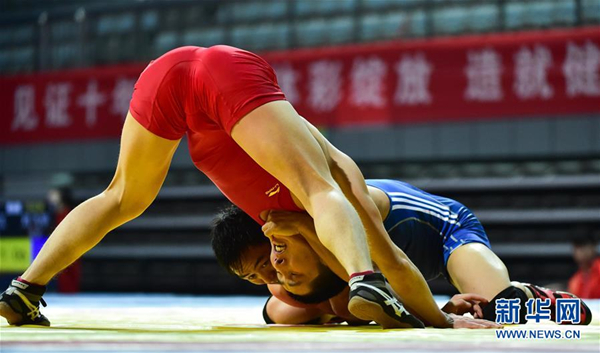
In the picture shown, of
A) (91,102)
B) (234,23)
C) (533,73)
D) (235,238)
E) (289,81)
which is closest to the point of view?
(235,238)

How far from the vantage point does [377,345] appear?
1.70m

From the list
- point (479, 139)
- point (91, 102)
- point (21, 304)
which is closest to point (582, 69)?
point (479, 139)

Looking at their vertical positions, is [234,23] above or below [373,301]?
above

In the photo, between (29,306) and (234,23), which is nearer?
(29,306)

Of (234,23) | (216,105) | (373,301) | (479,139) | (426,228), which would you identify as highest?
(234,23)

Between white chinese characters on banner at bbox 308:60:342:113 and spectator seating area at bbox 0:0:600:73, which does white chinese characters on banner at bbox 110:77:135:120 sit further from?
white chinese characters on banner at bbox 308:60:342:113

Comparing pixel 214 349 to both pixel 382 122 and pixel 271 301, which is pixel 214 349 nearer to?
pixel 271 301

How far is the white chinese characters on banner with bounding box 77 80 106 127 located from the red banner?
0.12 meters

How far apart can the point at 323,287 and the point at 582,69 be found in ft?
15.4

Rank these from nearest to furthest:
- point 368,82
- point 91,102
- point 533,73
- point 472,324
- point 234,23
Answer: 1. point 472,324
2. point 533,73
3. point 368,82
4. point 91,102
5. point 234,23

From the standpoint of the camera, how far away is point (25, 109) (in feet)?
27.7

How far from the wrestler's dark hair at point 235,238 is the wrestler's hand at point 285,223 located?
0.54 feet

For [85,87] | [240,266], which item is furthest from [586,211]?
[240,266]

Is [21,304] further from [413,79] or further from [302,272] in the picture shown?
[413,79]
